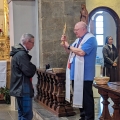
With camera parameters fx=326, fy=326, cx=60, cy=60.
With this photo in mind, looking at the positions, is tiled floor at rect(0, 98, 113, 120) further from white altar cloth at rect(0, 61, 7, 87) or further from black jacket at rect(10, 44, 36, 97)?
black jacket at rect(10, 44, 36, 97)

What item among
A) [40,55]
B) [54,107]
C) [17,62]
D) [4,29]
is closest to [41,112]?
[54,107]

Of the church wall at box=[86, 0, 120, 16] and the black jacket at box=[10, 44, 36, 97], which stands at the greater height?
the church wall at box=[86, 0, 120, 16]

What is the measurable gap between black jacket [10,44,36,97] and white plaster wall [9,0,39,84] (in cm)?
258

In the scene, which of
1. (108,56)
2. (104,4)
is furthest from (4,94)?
(104,4)

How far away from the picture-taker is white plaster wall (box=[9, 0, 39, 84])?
6840 mm

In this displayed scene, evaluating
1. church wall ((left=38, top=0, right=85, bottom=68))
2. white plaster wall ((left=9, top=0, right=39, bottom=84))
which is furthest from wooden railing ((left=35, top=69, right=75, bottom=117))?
white plaster wall ((left=9, top=0, right=39, bottom=84))

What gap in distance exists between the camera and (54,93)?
5750mm

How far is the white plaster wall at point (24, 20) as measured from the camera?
269 inches

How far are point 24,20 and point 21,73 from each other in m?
2.82

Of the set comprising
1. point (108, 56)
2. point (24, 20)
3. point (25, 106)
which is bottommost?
point (25, 106)

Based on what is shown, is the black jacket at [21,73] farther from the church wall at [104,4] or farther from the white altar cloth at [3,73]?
the church wall at [104,4]

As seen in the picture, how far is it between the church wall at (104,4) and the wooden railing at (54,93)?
268 cm

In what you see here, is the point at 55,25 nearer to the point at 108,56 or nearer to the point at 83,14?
the point at 83,14

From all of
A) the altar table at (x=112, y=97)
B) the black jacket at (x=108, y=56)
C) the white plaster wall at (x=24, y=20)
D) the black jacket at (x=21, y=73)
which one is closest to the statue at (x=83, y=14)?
the white plaster wall at (x=24, y=20)
